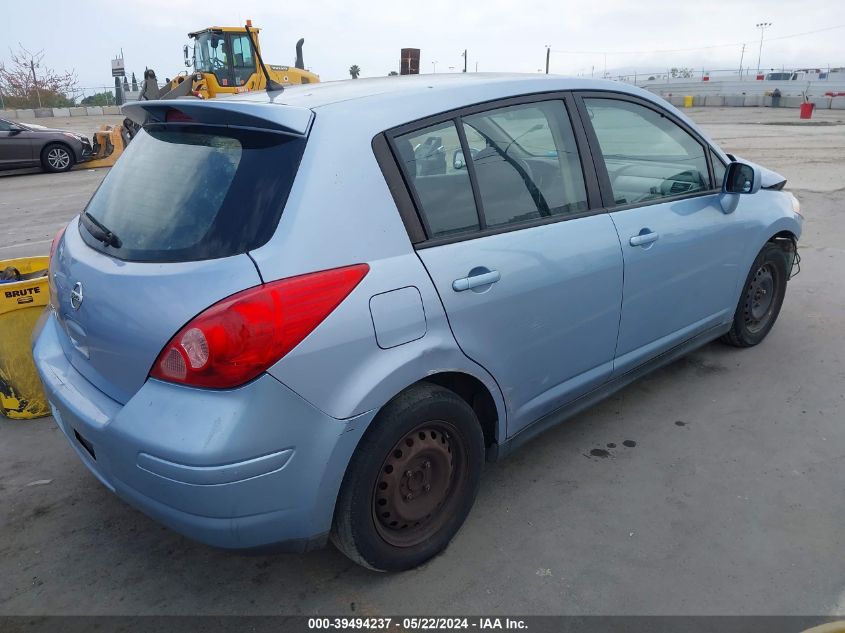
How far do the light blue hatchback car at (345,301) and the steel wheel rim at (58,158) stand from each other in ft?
45.2

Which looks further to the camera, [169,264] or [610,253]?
[610,253]

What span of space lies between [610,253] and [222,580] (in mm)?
2097

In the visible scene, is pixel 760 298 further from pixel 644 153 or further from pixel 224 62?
pixel 224 62

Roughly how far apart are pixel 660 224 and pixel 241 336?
86.8 inches

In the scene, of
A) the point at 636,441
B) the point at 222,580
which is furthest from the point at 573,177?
the point at 222,580

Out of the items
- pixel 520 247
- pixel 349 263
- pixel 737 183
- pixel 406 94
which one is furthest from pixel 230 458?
pixel 737 183

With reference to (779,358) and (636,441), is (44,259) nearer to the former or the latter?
(636,441)

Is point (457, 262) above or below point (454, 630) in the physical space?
above

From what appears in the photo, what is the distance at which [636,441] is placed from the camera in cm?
338

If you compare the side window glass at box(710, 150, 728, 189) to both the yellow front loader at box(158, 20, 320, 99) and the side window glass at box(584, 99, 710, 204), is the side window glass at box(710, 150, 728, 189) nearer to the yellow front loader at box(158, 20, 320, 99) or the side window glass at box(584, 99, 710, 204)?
the side window glass at box(584, 99, 710, 204)

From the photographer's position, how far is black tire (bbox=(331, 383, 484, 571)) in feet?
7.22

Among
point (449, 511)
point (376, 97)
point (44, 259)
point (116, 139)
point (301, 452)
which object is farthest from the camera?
point (116, 139)

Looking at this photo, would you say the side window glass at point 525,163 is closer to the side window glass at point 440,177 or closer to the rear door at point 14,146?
the side window glass at point 440,177

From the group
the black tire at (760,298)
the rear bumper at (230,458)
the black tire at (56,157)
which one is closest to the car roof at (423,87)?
the rear bumper at (230,458)
